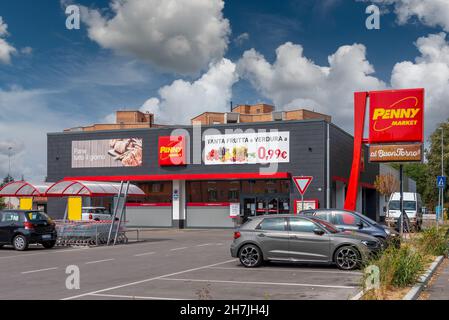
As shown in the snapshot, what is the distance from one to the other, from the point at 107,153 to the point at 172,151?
5552 millimetres

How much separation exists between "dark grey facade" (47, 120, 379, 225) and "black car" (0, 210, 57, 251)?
61.0 ft

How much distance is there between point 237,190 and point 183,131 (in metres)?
5.71

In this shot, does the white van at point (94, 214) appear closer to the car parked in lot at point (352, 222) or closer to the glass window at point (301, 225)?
the car parked in lot at point (352, 222)

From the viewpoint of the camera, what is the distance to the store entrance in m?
38.8

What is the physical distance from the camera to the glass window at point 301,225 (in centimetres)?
1528

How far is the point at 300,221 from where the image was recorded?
1549cm

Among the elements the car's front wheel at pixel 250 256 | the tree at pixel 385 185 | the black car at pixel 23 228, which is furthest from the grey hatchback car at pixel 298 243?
the tree at pixel 385 185

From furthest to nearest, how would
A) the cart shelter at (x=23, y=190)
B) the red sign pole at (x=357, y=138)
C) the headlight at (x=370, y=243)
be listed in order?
the red sign pole at (x=357, y=138)
the cart shelter at (x=23, y=190)
the headlight at (x=370, y=243)

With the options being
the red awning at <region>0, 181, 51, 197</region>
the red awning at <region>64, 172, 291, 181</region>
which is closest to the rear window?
the red awning at <region>0, 181, 51, 197</region>

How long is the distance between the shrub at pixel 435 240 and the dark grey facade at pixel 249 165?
18472 millimetres

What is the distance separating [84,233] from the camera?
24.8 meters
